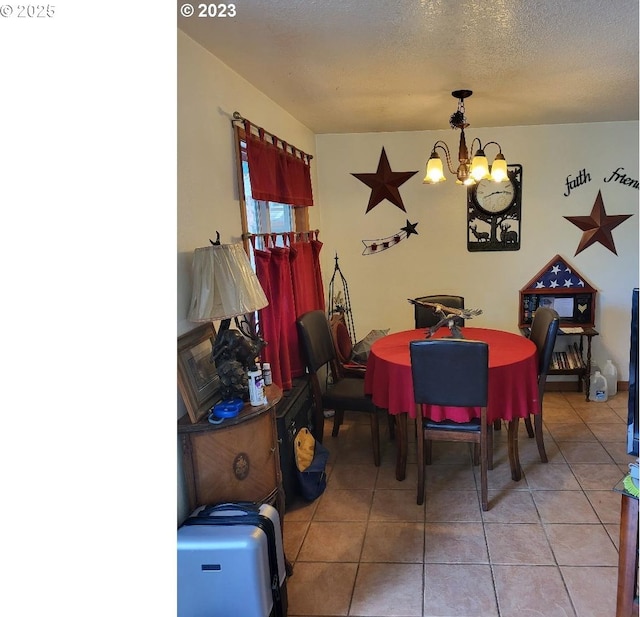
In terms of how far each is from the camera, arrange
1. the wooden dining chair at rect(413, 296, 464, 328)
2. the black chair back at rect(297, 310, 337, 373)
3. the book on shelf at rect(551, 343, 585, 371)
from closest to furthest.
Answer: the black chair back at rect(297, 310, 337, 373) → the wooden dining chair at rect(413, 296, 464, 328) → the book on shelf at rect(551, 343, 585, 371)

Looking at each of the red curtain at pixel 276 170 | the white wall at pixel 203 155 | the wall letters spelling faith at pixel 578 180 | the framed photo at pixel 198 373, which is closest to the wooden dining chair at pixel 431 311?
the red curtain at pixel 276 170

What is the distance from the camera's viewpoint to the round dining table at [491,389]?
2.74 metres

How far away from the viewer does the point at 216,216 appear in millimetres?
2324

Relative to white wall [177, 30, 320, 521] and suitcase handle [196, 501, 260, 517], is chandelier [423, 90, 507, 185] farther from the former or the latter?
suitcase handle [196, 501, 260, 517]

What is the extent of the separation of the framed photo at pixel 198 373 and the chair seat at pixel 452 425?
3.96 feet

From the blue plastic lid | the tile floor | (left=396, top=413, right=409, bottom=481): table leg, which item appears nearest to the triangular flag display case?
the tile floor

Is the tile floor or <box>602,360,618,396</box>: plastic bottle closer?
the tile floor

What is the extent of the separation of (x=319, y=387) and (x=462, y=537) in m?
1.26

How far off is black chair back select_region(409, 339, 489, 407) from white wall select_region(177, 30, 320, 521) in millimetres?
1122

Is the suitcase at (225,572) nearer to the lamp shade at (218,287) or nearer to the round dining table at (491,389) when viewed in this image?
the lamp shade at (218,287)

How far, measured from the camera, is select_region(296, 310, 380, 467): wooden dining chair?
125 inches

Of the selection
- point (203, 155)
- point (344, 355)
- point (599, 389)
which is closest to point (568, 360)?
point (599, 389)
